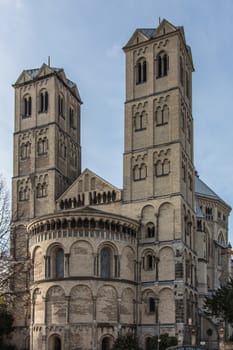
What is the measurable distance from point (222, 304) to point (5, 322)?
2315cm

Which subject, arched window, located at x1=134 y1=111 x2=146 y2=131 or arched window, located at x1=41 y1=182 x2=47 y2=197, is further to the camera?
arched window, located at x1=41 y1=182 x2=47 y2=197

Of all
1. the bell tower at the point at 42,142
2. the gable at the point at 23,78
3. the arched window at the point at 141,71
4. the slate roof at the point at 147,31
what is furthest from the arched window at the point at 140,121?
the gable at the point at 23,78

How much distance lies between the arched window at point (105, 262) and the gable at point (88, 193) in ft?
24.6

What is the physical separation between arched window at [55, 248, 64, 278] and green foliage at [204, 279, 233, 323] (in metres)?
16.0

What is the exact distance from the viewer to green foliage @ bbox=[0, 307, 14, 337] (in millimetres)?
65188

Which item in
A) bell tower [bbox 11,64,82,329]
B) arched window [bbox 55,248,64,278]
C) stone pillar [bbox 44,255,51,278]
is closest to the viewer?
arched window [bbox 55,248,64,278]

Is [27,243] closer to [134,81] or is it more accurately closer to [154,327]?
[154,327]

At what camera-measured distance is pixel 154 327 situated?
201ft

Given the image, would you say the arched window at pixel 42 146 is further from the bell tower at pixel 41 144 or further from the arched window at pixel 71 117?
the arched window at pixel 71 117

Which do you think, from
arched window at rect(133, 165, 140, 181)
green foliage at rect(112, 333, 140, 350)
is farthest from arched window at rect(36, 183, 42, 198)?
green foliage at rect(112, 333, 140, 350)

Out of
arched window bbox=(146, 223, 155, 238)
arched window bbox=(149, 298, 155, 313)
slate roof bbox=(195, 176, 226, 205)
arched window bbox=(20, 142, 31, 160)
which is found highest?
arched window bbox=(20, 142, 31, 160)

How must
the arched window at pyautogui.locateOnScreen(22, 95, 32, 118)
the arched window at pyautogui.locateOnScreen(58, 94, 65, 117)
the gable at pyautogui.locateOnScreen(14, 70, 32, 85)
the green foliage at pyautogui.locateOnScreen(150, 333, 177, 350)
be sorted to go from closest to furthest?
the green foliage at pyautogui.locateOnScreen(150, 333, 177, 350) → the arched window at pyautogui.locateOnScreen(58, 94, 65, 117) → the arched window at pyautogui.locateOnScreen(22, 95, 32, 118) → the gable at pyautogui.locateOnScreen(14, 70, 32, 85)

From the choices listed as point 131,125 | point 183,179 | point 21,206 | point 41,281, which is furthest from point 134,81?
point 41,281

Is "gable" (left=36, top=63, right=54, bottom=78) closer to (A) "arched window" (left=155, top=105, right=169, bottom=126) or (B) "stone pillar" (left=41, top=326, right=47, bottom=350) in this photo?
(A) "arched window" (left=155, top=105, right=169, bottom=126)
